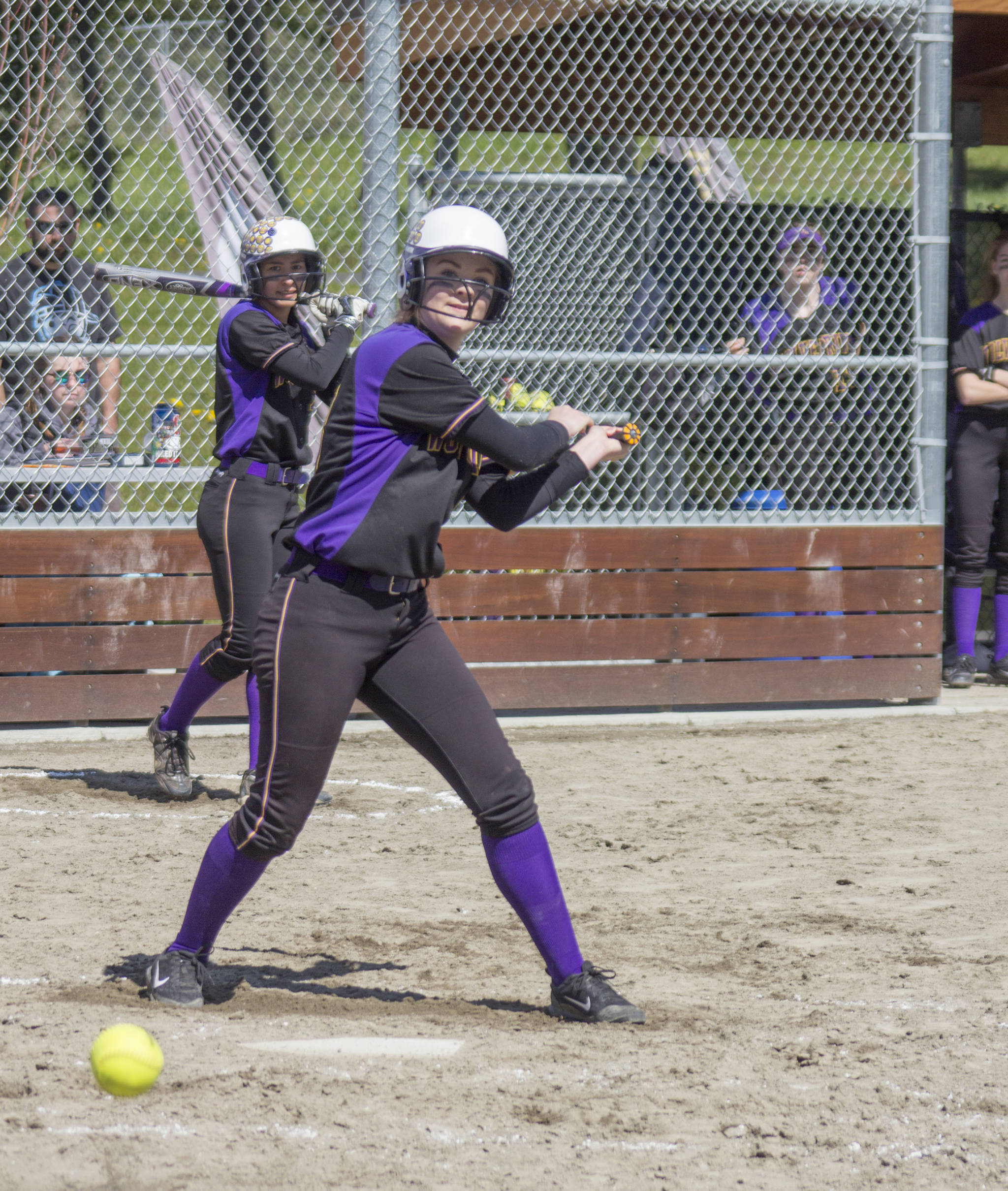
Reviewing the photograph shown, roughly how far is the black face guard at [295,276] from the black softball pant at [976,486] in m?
4.50

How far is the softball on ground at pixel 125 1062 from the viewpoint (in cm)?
291

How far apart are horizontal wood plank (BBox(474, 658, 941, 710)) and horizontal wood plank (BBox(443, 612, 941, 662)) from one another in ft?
0.21

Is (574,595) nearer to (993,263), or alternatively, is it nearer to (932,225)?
(932,225)

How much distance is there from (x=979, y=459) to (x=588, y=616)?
101 inches

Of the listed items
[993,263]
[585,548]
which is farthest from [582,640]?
[993,263]

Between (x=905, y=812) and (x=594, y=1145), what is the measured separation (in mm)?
3372

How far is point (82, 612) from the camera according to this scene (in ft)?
22.9

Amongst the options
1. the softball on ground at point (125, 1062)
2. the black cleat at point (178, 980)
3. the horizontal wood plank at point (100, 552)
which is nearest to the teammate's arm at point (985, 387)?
the horizontal wood plank at point (100, 552)

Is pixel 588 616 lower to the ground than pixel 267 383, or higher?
lower

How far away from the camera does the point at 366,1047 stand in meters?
3.28

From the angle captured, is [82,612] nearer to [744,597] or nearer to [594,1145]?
[744,597]

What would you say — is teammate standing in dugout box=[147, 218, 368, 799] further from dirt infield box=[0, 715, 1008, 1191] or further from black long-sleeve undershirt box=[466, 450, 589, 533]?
black long-sleeve undershirt box=[466, 450, 589, 533]

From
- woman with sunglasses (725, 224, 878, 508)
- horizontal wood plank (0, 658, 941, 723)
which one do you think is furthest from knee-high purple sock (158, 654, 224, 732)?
woman with sunglasses (725, 224, 878, 508)

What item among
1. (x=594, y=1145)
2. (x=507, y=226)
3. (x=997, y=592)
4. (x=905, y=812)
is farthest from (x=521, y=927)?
(x=997, y=592)
